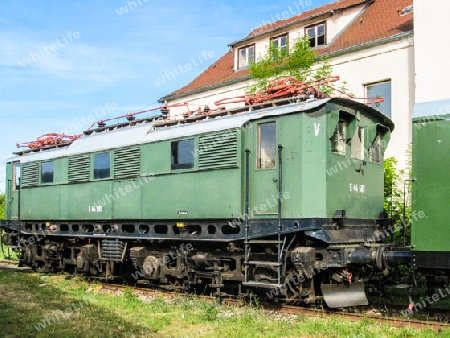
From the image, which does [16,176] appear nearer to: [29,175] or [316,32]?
Answer: [29,175]

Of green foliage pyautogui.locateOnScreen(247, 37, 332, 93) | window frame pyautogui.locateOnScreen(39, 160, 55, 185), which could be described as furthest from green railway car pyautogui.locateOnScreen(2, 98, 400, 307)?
green foliage pyautogui.locateOnScreen(247, 37, 332, 93)

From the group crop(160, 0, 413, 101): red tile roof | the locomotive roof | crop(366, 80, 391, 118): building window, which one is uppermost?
crop(160, 0, 413, 101): red tile roof

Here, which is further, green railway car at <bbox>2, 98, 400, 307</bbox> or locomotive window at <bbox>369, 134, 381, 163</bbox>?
locomotive window at <bbox>369, 134, 381, 163</bbox>

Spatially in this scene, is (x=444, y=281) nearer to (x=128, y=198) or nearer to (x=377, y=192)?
(x=377, y=192)

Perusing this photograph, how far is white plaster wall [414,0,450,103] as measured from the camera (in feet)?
58.9

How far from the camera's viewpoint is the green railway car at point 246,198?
32.3 feet

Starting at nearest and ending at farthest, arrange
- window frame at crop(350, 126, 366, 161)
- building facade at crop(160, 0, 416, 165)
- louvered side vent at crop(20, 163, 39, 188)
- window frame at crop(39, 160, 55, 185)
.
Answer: window frame at crop(350, 126, 366, 161) → window frame at crop(39, 160, 55, 185) → louvered side vent at crop(20, 163, 39, 188) → building facade at crop(160, 0, 416, 165)

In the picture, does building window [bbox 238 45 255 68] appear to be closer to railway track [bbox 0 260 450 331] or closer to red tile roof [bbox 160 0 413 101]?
red tile roof [bbox 160 0 413 101]

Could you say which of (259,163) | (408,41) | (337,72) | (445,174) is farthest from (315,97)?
(337,72)

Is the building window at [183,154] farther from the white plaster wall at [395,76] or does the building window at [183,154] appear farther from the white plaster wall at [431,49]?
the white plaster wall at [431,49]

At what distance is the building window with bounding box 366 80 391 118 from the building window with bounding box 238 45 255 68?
8.07m

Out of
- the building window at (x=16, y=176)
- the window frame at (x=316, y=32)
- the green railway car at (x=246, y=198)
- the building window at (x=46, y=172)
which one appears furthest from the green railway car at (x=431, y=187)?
the window frame at (x=316, y=32)

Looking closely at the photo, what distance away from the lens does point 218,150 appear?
10977 mm

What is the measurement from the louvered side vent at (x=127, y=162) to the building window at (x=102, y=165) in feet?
1.09
